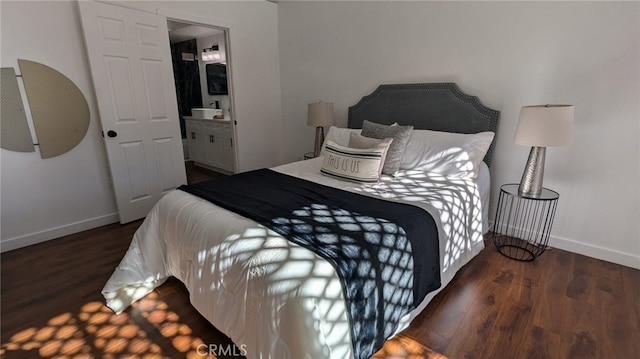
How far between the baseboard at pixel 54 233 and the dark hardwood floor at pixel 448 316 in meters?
0.31

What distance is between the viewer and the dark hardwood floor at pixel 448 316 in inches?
60.8

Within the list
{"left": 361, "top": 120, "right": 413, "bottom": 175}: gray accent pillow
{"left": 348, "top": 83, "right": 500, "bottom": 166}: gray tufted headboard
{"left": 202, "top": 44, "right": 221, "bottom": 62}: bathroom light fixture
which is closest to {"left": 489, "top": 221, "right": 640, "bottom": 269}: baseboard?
{"left": 348, "top": 83, "right": 500, "bottom": 166}: gray tufted headboard

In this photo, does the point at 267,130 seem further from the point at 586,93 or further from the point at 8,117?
the point at 586,93

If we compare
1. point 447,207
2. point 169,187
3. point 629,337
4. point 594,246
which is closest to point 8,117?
point 169,187

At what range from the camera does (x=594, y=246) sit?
2352mm

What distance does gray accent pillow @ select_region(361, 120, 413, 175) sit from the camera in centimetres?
244

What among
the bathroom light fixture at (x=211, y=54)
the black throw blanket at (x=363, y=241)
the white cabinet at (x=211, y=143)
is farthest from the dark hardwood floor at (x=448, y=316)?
the bathroom light fixture at (x=211, y=54)

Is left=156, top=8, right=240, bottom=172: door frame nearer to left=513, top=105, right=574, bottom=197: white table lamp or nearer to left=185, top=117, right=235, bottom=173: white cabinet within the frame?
left=185, top=117, right=235, bottom=173: white cabinet

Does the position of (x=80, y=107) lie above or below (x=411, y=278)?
above

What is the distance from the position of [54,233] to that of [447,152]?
140 inches

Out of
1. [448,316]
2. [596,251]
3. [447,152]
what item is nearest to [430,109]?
[447,152]

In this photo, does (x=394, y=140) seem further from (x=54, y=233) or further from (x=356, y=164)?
(x=54, y=233)

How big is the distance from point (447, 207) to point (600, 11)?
175 cm

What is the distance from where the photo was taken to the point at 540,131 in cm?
203
